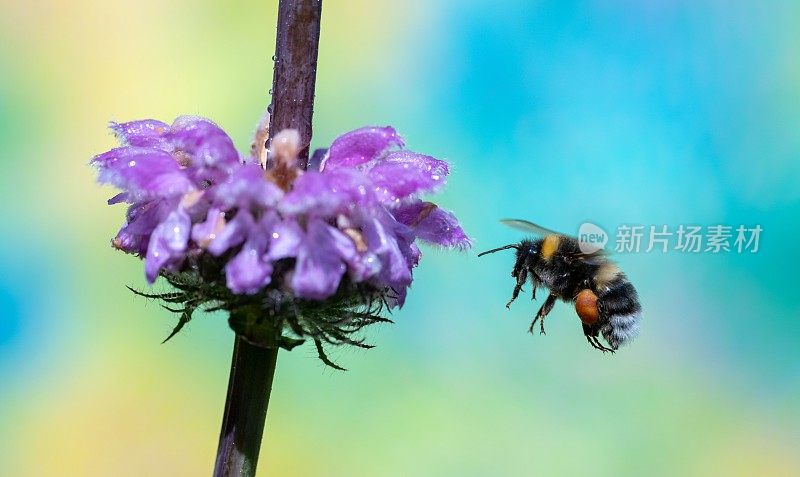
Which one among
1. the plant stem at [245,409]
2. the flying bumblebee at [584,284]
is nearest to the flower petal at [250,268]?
the plant stem at [245,409]

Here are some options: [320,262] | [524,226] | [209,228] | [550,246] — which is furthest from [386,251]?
[550,246]

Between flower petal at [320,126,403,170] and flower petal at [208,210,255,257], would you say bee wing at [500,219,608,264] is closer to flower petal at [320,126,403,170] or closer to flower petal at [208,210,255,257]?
flower petal at [320,126,403,170]

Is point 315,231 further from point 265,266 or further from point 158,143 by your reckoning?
point 158,143

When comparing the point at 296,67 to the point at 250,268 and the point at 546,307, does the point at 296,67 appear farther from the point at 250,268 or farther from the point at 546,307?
the point at 546,307

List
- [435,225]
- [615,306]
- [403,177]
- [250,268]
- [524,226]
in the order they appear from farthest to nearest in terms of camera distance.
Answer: [615,306]
[524,226]
[435,225]
[403,177]
[250,268]

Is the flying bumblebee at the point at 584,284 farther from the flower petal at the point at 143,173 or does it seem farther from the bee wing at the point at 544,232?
the flower petal at the point at 143,173
